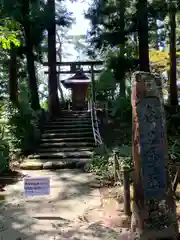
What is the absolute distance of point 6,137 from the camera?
1067cm

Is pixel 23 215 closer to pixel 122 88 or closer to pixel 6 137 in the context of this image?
pixel 6 137

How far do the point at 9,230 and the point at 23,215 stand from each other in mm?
627

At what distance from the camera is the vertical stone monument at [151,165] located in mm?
4148

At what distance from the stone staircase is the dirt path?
1836 mm

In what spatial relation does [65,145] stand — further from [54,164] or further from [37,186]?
[37,186]

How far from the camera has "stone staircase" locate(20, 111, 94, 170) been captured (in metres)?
9.41

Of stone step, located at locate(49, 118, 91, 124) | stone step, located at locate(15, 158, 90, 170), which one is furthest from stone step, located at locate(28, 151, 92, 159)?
stone step, located at locate(49, 118, 91, 124)

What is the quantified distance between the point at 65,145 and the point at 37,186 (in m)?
6.26

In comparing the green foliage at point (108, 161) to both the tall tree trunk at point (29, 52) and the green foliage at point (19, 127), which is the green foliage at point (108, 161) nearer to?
the green foliage at point (19, 127)

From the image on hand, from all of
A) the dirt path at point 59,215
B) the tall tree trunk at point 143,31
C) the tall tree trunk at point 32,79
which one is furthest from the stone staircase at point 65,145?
the tall tree trunk at point 143,31

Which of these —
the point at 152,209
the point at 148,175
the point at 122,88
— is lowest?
the point at 152,209

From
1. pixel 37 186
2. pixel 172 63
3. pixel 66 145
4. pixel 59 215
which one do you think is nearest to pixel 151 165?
pixel 37 186

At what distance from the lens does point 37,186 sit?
508cm

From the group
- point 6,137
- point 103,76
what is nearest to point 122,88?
point 103,76
